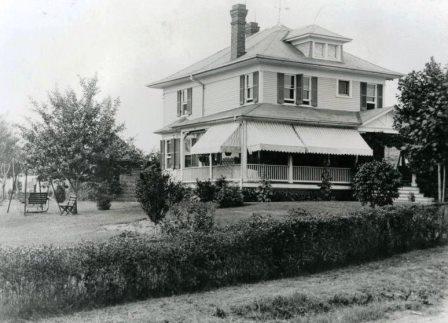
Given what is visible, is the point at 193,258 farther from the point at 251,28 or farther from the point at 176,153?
the point at 251,28

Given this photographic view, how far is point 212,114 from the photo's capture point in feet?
116

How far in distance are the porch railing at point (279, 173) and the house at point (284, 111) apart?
0.16 ft

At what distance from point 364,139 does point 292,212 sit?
→ 63.4ft

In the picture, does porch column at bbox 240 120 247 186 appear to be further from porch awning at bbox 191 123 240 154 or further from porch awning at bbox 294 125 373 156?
porch awning at bbox 294 125 373 156

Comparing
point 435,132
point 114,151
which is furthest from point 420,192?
point 114,151

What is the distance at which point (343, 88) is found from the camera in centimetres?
3478

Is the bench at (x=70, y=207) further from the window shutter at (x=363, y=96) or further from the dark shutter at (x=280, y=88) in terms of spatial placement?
the window shutter at (x=363, y=96)

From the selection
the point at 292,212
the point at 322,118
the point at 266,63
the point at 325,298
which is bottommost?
the point at 325,298

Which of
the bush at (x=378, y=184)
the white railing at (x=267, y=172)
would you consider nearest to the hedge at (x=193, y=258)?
the bush at (x=378, y=184)

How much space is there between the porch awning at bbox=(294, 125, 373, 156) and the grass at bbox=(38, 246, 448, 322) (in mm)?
15997

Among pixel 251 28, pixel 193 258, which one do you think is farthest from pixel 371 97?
pixel 193 258

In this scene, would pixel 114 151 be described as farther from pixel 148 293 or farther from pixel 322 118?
pixel 148 293

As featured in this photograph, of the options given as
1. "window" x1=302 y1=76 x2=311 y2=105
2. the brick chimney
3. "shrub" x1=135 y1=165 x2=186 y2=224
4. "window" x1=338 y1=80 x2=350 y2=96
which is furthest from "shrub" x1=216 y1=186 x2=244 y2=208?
the brick chimney

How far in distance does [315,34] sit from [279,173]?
8872 mm
